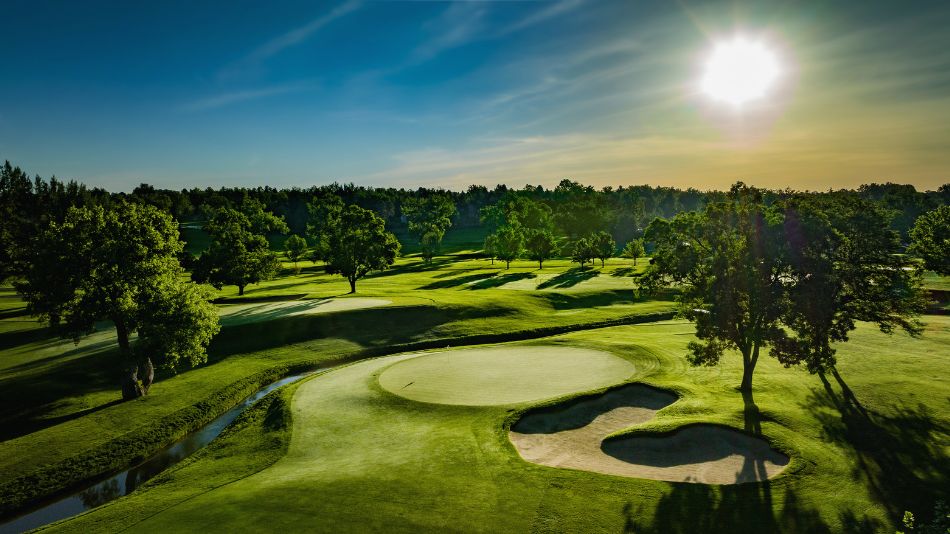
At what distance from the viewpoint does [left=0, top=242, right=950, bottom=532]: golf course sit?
60.6ft

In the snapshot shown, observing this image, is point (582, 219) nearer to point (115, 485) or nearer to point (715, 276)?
point (715, 276)

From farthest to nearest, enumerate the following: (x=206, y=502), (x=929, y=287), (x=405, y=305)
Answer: (x=929, y=287), (x=405, y=305), (x=206, y=502)

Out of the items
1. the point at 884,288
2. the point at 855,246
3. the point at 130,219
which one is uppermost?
the point at 130,219

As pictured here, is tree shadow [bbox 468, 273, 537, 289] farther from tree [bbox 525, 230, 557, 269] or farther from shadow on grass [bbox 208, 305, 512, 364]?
shadow on grass [bbox 208, 305, 512, 364]

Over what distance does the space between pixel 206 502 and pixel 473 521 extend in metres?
11.4

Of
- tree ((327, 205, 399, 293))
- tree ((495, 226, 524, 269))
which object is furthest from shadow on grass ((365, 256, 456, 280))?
tree ((327, 205, 399, 293))

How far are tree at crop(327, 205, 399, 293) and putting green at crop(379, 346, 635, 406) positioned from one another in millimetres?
30997

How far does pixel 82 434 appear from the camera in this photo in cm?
2797

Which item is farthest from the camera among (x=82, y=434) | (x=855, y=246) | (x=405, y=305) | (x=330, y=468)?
(x=405, y=305)

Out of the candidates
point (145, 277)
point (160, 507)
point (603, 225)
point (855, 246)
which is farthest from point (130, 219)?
point (603, 225)

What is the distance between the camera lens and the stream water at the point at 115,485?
72.2ft

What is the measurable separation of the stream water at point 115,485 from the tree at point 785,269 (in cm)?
3043

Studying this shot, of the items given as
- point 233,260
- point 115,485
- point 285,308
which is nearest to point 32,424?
point 115,485

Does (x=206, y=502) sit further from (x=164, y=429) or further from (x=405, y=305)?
(x=405, y=305)
